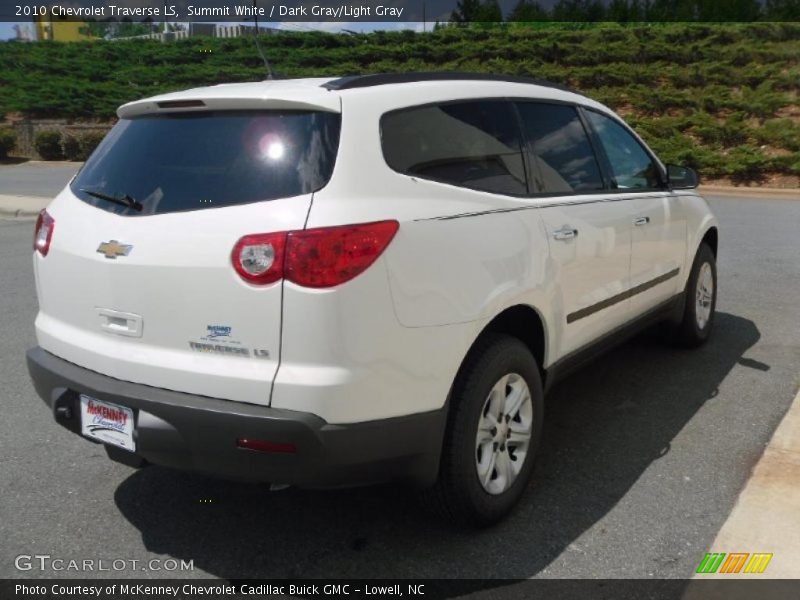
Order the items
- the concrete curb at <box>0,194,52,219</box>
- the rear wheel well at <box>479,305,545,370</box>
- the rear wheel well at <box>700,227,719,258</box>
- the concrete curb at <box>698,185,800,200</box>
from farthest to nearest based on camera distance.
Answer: the concrete curb at <box>698,185,800,200</box> < the concrete curb at <box>0,194,52,219</box> < the rear wheel well at <box>700,227,719,258</box> < the rear wheel well at <box>479,305,545,370</box>

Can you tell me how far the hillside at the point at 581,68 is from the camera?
822 inches

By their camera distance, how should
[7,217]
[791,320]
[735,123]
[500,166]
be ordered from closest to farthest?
[500,166], [791,320], [7,217], [735,123]

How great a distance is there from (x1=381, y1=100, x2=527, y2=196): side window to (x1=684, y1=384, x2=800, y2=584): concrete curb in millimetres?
1622

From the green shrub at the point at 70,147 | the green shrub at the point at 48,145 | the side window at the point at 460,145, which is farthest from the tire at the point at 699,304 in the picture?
the green shrub at the point at 48,145

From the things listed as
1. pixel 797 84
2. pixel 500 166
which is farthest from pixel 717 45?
pixel 500 166

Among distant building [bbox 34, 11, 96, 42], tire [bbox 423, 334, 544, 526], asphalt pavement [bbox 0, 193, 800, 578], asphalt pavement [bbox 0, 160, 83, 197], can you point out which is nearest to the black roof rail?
tire [bbox 423, 334, 544, 526]

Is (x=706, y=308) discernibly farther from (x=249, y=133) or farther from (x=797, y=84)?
(x=797, y=84)

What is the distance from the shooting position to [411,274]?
9.31ft

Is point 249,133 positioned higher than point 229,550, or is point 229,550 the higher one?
point 249,133

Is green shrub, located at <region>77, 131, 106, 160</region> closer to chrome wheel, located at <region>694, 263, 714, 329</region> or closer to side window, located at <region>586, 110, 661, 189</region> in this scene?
chrome wheel, located at <region>694, 263, 714, 329</region>

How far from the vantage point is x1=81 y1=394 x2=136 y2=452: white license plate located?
292 centimetres

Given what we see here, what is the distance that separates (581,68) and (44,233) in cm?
2399

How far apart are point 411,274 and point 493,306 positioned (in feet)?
1.56

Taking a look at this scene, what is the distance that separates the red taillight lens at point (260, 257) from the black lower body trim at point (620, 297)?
5.42ft
